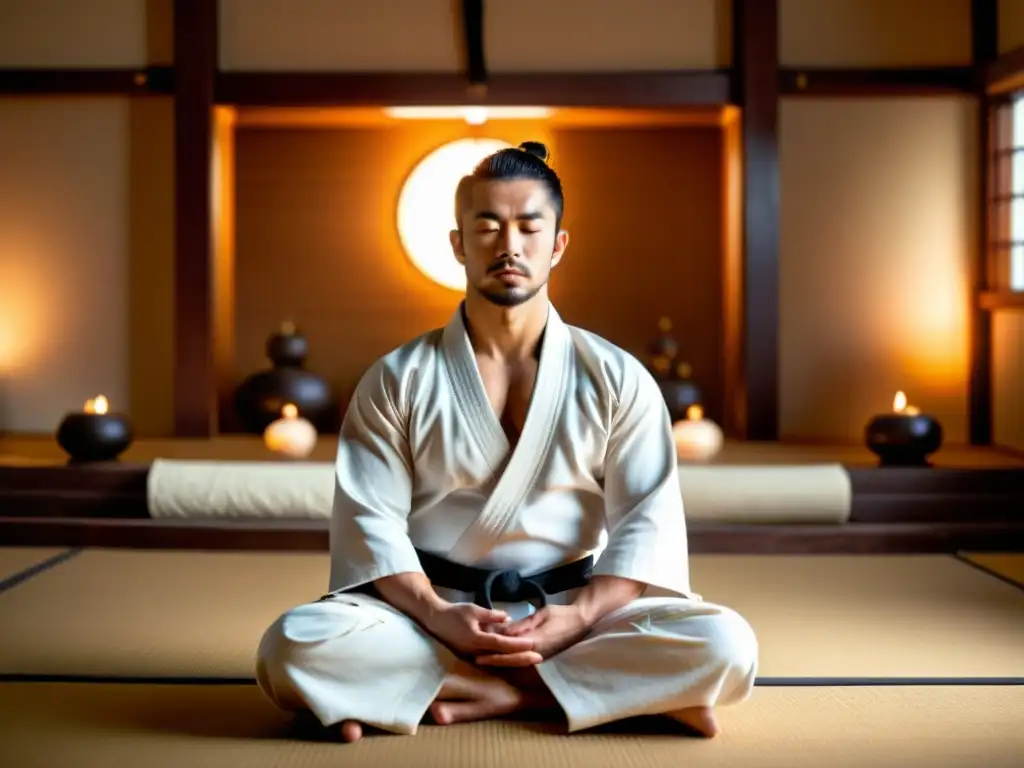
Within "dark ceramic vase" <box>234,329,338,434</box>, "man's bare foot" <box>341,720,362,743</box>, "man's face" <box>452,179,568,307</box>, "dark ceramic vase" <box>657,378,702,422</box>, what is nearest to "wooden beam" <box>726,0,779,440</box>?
"dark ceramic vase" <box>657,378,702,422</box>

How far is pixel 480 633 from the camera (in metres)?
2.27

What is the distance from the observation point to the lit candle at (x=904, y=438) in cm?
474

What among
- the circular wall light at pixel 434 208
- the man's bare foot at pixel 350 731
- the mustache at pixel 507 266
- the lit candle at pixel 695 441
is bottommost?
the man's bare foot at pixel 350 731

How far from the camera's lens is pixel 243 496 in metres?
4.41

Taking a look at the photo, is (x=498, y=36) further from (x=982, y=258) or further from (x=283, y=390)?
(x=982, y=258)

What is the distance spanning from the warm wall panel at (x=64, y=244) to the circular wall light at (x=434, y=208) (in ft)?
4.54

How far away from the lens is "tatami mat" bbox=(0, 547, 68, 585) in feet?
12.8


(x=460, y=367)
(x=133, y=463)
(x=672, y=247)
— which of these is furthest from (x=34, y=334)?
(x=460, y=367)

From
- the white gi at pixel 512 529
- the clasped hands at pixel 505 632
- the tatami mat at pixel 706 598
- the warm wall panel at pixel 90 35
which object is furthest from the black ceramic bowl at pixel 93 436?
the clasped hands at pixel 505 632

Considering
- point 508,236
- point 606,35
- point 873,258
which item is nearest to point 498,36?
point 606,35

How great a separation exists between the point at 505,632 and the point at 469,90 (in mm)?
3922

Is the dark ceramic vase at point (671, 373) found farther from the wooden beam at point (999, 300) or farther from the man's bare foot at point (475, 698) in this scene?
the man's bare foot at point (475, 698)

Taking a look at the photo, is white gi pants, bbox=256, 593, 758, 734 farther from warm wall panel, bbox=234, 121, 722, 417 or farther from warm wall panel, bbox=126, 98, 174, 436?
warm wall panel, bbox=234, 121, 722, 417

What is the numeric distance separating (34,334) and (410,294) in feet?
5.97
